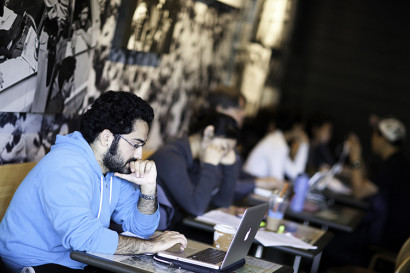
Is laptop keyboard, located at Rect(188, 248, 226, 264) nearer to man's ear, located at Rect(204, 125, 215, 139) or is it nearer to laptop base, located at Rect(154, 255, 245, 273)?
laptop base, located at Rect(154, 255, 245, 273)

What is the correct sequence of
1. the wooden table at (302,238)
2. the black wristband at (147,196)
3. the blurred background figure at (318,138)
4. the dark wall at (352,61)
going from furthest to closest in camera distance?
the dark wall at (352,61) < the blurred background figure at (318,138) < the wooden table at (302,238) < the black wristband at (147,196)

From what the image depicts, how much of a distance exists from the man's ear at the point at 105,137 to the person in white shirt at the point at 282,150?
8.93ft

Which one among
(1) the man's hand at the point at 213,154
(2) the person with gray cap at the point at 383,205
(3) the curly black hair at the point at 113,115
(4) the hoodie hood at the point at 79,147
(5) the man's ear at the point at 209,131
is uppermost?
(3) the curly black hair at the point at 113,115

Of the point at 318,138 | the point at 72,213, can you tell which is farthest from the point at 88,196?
the point at 318,138

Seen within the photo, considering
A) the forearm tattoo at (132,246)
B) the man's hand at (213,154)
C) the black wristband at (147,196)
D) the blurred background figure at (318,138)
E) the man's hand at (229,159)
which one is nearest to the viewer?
the forearm tattoo at (132,246)

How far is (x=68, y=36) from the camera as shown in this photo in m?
2.80

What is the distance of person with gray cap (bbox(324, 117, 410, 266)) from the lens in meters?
4.36

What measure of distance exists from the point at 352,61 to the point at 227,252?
580 centimetres

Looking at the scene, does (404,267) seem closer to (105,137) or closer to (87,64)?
(105,137)

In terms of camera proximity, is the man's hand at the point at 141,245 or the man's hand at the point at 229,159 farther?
the man's hand at the point at 229,159

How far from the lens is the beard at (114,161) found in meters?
2.36

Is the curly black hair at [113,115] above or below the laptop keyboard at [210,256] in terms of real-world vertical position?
above

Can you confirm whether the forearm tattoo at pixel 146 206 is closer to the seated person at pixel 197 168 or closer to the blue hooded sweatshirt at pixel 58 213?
the blue hooded sweatshirt at pixel 58 213

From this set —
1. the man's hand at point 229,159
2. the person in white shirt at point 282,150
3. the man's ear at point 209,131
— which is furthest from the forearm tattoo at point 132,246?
the person in white shirt at point 282,150
